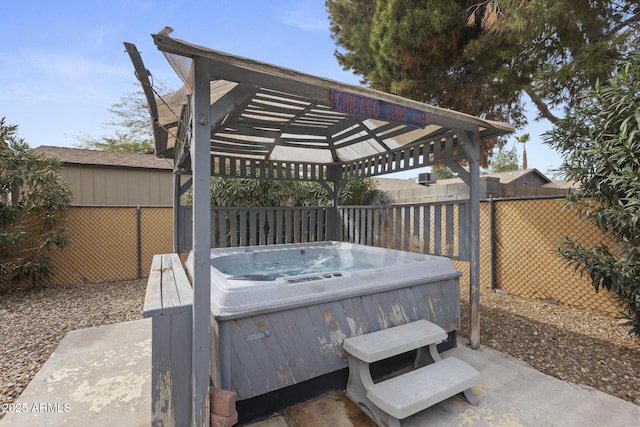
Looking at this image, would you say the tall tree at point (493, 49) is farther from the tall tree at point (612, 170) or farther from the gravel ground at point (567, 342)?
the gravel ground at point (567, 342)

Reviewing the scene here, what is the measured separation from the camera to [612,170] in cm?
258

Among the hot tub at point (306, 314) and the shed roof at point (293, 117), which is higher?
the shed roof at point (293, 117)

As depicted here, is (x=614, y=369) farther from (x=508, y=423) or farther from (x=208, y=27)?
(x=208, y=27)

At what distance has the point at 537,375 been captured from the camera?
90.3 inches

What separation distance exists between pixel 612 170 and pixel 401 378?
257cm

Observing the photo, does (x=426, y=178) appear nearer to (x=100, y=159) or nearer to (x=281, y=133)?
(x=281, y=133)

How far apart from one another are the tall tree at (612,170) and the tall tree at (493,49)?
1.12 metres

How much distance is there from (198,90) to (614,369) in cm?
367

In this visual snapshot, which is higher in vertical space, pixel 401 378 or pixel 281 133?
pixel 281 133

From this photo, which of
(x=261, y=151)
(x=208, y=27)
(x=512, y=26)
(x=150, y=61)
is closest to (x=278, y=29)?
(x=208, y=27)

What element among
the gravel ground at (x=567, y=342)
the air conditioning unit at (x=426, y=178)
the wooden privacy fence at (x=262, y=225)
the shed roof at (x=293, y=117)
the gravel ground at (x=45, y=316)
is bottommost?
the gravel ground at (x=45, y=316)

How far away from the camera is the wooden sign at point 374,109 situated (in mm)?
1983

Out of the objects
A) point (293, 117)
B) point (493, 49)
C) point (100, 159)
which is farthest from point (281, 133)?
point (100, 159)

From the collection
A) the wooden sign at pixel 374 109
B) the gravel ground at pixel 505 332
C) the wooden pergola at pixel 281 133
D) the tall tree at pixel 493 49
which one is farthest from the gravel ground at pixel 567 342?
the tall tree at pixel 493 49
